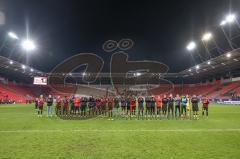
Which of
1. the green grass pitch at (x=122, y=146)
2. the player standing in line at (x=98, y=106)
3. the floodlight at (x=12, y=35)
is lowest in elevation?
the green grass pitch at (x=122, y=146)

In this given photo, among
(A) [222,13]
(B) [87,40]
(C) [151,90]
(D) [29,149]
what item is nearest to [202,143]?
(D) [29,149]

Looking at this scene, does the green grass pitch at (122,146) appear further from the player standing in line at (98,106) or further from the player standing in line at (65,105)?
the player standing in line at (65,105)

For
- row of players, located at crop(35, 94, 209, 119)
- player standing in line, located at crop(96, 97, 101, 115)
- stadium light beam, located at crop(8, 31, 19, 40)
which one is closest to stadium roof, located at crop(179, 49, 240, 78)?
row of players, located at crop(35, 94, 209, 119)

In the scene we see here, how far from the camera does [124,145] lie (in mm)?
10742

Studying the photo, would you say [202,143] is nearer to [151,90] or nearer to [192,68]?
[192,68]

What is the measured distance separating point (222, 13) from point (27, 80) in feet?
233

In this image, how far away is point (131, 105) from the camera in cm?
2322

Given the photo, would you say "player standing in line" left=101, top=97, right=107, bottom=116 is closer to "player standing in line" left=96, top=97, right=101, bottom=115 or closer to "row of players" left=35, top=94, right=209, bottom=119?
"row of players" left=35, top=94, right=209, bottom=119

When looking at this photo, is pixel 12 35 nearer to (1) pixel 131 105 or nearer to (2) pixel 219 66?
(1) pixel 131 105

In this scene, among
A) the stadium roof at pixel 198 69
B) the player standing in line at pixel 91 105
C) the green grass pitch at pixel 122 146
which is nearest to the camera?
the green grass pitch at pixel 122 146

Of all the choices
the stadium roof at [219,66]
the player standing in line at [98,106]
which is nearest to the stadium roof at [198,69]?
the stadium roof at [219,66]

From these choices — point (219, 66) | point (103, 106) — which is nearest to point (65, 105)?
point (103, 106)

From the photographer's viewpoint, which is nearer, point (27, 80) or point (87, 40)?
point (87, 40)

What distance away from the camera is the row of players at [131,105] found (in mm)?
22609
